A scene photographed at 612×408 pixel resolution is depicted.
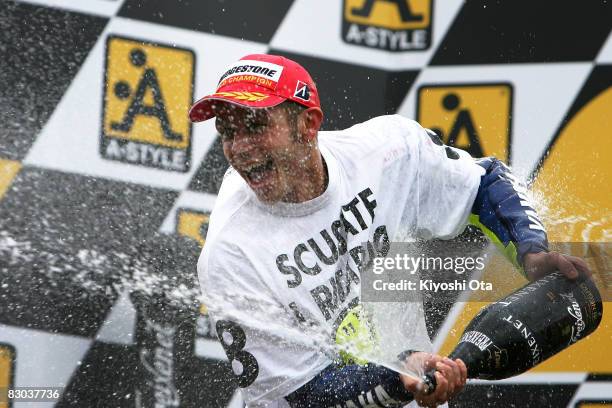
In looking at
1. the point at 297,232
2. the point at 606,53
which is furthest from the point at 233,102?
the point at 606,53

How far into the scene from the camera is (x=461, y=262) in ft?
11.6

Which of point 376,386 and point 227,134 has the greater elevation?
point 227,134

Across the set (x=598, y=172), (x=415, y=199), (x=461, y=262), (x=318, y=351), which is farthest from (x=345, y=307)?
(x=598, y=172)

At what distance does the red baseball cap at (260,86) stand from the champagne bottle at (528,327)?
0.71 m

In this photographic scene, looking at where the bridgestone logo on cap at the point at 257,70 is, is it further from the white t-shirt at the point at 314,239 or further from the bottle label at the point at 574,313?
the bottle label at the point at 574,313

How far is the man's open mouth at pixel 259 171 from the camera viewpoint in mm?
2678

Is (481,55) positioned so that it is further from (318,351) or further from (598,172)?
(318,351)

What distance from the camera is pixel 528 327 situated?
2459 mm

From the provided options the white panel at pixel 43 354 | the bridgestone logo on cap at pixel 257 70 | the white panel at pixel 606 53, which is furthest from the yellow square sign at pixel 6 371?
the white panel at pixel 606 53

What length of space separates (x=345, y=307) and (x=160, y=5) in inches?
52.5

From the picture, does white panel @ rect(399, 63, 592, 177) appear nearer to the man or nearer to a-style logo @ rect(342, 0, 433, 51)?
a-style logo @ rect(342, 0, 433, 51)

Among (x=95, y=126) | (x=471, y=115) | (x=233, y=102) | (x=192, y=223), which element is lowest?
(x=192, y=223)

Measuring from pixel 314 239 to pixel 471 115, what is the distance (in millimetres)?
1178

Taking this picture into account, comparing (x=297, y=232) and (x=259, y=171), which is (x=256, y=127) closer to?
(x=259, y=171)
